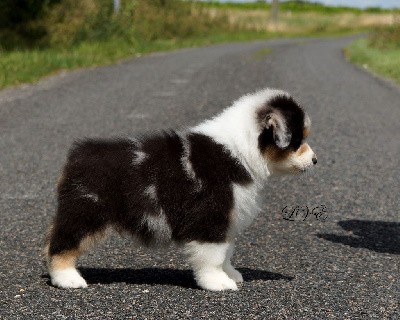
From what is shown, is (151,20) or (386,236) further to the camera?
(151,20)

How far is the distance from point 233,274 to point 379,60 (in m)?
18.7

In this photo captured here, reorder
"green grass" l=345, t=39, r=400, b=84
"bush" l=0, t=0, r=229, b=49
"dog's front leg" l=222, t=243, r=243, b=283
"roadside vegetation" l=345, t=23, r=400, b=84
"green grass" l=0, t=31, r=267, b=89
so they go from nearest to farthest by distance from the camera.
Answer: "dog's front leg" l=222, t=243, r=243, b=283
"green grass" l=0, t=31, r=267, b=89
"green grass" l=345, t=39, r=400, b=84
"roadside vegetation" l=345, t=23, r=400, b=84
"bush" l=0, t=0, r=229, b=49

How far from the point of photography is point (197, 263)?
4844mm

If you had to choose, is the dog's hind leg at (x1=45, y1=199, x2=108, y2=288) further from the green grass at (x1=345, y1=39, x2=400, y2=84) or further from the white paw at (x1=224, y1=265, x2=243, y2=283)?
the green grass at (x1=345, y1=39, x2=400, y2=84)

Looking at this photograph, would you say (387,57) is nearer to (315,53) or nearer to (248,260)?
(315,53)

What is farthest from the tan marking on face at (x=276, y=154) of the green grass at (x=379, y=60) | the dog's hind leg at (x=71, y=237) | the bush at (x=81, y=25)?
the bush at (x=81, y=25)

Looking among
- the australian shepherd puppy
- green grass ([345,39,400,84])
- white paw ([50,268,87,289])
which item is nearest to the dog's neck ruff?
the australian shepherd puppy

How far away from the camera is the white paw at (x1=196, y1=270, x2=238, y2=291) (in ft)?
16.0

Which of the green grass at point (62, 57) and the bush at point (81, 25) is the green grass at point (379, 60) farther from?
the bush at point (81, 25)

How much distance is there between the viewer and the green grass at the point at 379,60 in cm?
2007

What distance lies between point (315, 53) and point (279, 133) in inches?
954

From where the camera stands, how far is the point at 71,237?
4.75 metres

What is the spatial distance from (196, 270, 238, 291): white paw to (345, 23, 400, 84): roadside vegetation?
1460cm

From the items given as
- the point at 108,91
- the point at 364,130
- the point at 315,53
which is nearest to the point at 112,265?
the point at 364,130
